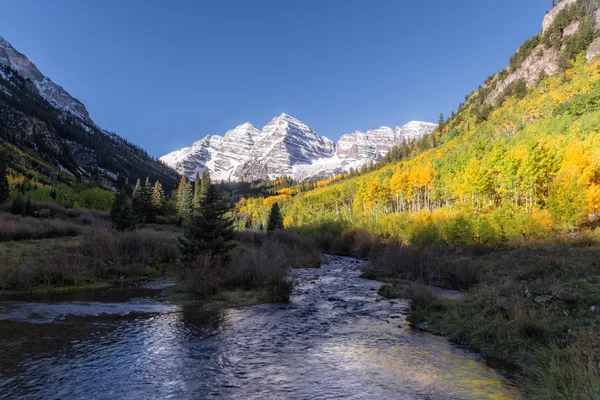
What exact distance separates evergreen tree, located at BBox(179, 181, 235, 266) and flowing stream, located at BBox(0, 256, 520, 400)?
8.52 m

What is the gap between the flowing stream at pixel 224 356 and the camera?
9.65 metres

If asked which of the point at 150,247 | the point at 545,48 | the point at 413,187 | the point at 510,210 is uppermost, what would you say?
the point at 545,48

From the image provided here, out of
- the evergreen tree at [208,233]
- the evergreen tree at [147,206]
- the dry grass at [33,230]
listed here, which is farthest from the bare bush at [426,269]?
the evergreen tree at [147,206]

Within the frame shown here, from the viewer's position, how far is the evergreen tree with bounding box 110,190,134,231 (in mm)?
59594

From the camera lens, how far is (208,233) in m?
29.5

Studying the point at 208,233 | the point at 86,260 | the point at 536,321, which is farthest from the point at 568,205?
the point at 86,260

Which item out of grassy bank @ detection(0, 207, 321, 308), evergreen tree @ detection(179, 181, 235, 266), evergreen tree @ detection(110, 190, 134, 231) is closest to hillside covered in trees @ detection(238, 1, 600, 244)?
grassy bank @ detection(0, 207, 321, 308)

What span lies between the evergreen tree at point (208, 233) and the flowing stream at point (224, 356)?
335 inches

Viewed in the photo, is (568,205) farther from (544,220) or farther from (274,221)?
(274,221)

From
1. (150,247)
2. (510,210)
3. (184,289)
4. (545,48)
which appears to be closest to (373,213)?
(510,210)

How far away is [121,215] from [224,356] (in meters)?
56.5

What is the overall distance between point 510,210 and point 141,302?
163ft

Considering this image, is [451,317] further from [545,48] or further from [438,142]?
[545,48]

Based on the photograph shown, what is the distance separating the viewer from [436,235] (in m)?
57.2
